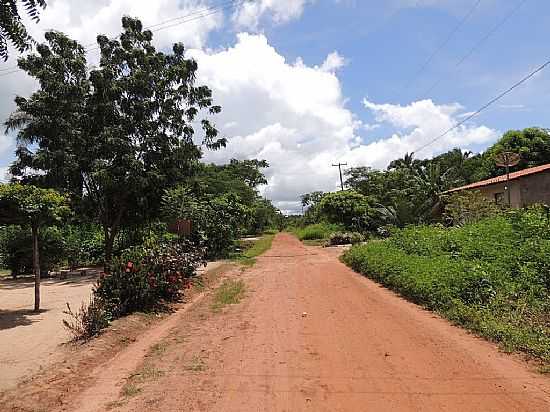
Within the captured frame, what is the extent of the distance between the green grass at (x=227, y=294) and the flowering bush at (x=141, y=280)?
118 centimetres

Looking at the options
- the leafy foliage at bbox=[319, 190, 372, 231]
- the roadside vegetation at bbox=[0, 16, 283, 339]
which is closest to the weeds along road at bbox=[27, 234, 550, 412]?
the roadside vegetation at bbox=[0, 16, 283, 339]

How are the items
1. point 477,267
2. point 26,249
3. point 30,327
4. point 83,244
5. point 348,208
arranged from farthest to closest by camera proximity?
point 348,208 → point 83,244 → point 26,249 → point 477,267 → point 30,327

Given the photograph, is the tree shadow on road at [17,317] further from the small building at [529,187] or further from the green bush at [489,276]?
the small building at [529,187]

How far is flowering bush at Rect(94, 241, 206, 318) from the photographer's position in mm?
10078

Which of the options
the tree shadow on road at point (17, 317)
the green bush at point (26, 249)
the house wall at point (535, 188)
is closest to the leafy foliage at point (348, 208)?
the house wall at point (535, 188)

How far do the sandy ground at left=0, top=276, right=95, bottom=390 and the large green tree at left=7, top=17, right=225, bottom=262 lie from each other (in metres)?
5.30

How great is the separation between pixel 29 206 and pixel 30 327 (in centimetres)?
265

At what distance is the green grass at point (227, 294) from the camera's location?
11.8 metres

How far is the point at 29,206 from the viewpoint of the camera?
10406 mm

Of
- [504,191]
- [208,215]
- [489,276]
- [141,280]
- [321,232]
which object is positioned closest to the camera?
[489,276]

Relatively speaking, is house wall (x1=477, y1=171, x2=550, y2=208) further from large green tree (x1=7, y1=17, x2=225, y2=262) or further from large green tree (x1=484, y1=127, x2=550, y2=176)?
large green tree (x1=7, y1=17, x2=225, y2=262)

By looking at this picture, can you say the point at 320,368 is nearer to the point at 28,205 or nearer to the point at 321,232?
the point at 28,205

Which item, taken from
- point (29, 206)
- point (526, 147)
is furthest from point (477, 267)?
point (526, 147)

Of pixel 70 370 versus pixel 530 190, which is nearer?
pixel 70 370
